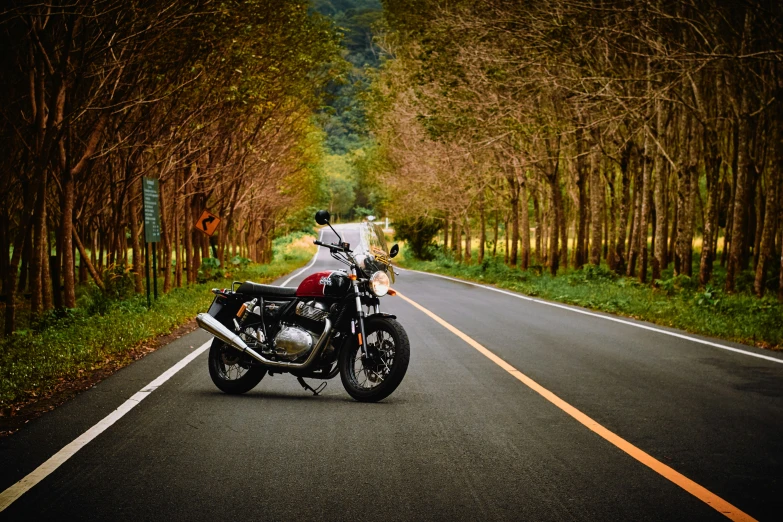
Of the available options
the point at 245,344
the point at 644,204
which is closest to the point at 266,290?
the point at 245,344

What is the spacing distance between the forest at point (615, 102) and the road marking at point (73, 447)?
33.9 ft

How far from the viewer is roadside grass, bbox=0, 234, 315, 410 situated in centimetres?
748

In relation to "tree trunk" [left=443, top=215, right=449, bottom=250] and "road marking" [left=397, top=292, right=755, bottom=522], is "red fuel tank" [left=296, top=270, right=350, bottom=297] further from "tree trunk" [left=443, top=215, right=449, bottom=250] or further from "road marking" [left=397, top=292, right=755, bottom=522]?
"tree trunk" [left=443, top=215, right=449, bottom=250]

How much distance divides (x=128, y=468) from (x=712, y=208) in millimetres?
21615

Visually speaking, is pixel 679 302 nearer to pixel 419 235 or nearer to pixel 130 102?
pixel 130 102

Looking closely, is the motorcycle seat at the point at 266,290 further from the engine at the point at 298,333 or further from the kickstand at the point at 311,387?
the kickstand at the point at 311,387

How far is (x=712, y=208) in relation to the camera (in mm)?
22016

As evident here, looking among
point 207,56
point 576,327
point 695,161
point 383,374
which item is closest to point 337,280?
point 383,374

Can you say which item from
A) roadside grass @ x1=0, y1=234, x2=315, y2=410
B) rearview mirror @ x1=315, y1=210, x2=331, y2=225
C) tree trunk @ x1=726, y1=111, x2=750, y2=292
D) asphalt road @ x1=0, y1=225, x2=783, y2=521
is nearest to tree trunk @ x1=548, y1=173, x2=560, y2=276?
tree trunk @ x1=726, y1=111, x2=750, y2=292

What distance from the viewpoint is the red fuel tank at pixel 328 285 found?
648cm

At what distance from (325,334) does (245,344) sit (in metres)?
1.02

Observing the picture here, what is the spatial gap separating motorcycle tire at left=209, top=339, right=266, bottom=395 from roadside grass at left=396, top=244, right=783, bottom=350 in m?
8.02

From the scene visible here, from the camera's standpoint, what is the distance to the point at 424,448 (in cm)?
493

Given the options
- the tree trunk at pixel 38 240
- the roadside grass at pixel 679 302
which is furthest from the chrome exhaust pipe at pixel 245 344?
the roadside grass at pixel 679 302
